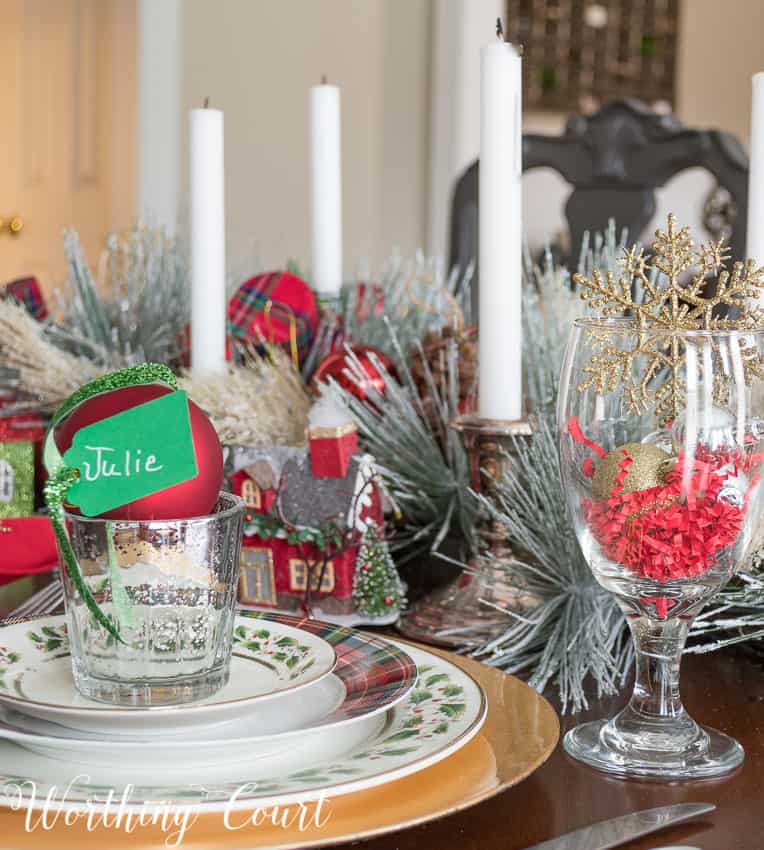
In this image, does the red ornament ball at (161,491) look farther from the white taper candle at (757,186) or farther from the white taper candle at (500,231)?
the white taper candle at (757,186)

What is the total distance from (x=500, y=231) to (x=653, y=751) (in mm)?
327

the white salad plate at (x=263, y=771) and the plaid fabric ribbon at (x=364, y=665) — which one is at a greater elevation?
the plaid fabric ribbon at (x=364, y=665)

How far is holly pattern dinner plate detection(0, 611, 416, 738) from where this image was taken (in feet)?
1.56

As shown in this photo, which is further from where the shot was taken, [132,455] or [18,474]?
[18,474]

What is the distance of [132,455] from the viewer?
0.50m

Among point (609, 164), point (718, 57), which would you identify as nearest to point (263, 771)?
point (609, 164)

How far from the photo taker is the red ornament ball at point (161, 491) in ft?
1.64

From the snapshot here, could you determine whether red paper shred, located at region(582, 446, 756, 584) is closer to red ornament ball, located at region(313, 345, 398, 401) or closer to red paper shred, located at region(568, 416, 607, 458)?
red paper shred, located at region(568, 416, 607, 458)

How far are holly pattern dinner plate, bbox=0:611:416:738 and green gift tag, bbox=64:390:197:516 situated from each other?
82 millimetres

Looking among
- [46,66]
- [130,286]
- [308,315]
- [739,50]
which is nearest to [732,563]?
[308,315]

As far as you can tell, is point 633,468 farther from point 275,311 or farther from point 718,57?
point 718,57

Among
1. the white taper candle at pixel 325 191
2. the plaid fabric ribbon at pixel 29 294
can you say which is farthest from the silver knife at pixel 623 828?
the plaid fabric ribbon at pixel 29 294

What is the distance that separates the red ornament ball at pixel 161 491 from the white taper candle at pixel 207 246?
0.36 m

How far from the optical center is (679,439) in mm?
512
